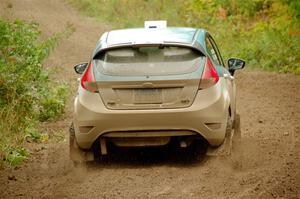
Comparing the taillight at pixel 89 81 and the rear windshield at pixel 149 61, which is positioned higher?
the rear windshield at pixel 149 61

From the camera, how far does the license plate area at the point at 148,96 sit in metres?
8.83

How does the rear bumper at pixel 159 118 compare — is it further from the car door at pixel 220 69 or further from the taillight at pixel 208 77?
the car door at pixel 220 69

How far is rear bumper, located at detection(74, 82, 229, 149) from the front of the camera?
28.8ft

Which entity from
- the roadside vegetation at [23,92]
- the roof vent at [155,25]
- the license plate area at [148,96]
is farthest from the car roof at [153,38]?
the roadside vegetation at [23,92]

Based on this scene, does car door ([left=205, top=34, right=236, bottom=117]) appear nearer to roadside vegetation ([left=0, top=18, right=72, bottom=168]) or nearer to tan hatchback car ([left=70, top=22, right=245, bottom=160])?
tan hatchback car ([left=70, top=22, right=245, bottom=160])

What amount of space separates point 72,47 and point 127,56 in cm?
1504

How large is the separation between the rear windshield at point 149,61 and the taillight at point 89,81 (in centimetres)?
11

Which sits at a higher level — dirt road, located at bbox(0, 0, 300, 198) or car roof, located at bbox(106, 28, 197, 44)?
car roof, located at bbox(106, 28, 197, 44)

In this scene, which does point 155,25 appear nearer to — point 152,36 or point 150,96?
point 152,36

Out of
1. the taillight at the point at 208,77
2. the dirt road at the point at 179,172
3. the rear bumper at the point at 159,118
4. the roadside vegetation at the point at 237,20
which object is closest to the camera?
the dirt road at the point at 179,172

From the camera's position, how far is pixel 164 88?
8.84 metres

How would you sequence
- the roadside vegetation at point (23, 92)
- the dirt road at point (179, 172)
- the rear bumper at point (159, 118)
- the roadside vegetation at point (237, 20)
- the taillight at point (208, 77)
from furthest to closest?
the roadside vegetation at point (237, 20) → the roadside vegetation at point (23, 92) → the taillight at point (208, 77) → the rear bumper at point (159, 118) → the dirt road at point (179, 172)

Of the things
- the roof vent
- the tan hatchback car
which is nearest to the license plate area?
the tan hatchback car

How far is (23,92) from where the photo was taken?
12867 millimetres
